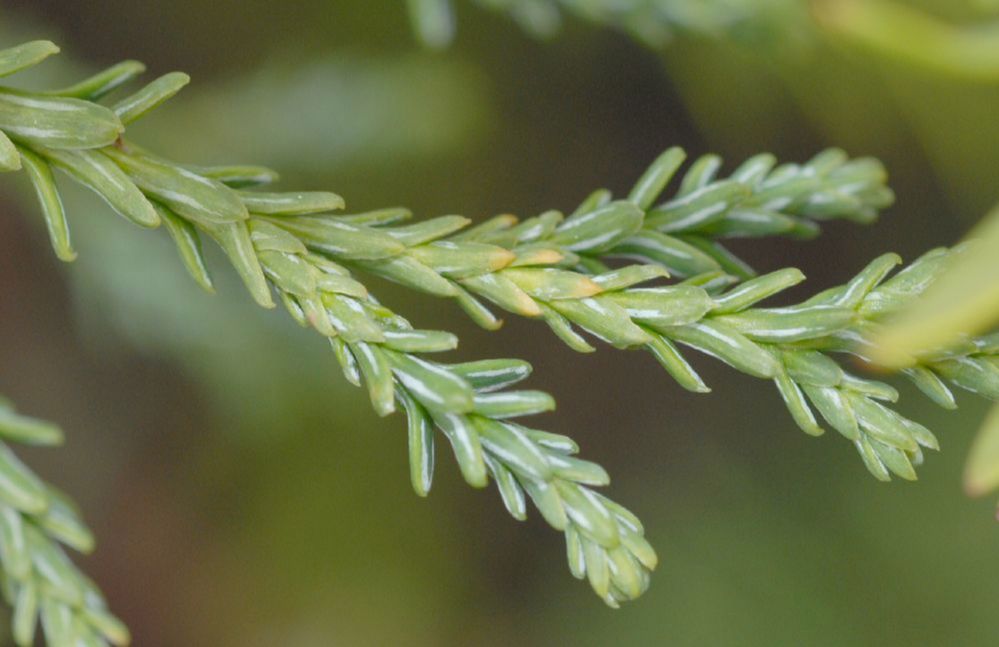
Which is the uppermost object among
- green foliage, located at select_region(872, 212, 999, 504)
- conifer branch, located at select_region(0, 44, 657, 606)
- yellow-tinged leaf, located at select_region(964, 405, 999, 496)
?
green foliage, located at select_region(872, 212, 999, 504)

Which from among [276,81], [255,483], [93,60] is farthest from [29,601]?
[93,60]

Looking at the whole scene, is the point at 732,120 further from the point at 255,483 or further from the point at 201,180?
the point at 201,180

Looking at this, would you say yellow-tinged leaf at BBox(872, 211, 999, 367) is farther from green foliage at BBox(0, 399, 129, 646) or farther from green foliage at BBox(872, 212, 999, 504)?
green foliage at BBox(0, 399, 129, 646)

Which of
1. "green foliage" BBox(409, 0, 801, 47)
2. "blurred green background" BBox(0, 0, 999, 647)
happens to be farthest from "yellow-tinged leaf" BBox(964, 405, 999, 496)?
"blurred green background" BBox(0, 0, 999, 647)

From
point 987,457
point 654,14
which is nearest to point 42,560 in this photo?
point 987,457

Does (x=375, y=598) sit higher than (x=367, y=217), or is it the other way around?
(x=367, y=217)

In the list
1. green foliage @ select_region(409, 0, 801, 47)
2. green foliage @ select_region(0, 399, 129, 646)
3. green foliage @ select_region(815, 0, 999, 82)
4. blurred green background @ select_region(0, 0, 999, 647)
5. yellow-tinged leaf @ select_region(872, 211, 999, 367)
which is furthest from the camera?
blurred green background @ select_region(0, 0, 999, 647)

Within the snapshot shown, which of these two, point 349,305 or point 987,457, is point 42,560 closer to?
point 349,305
